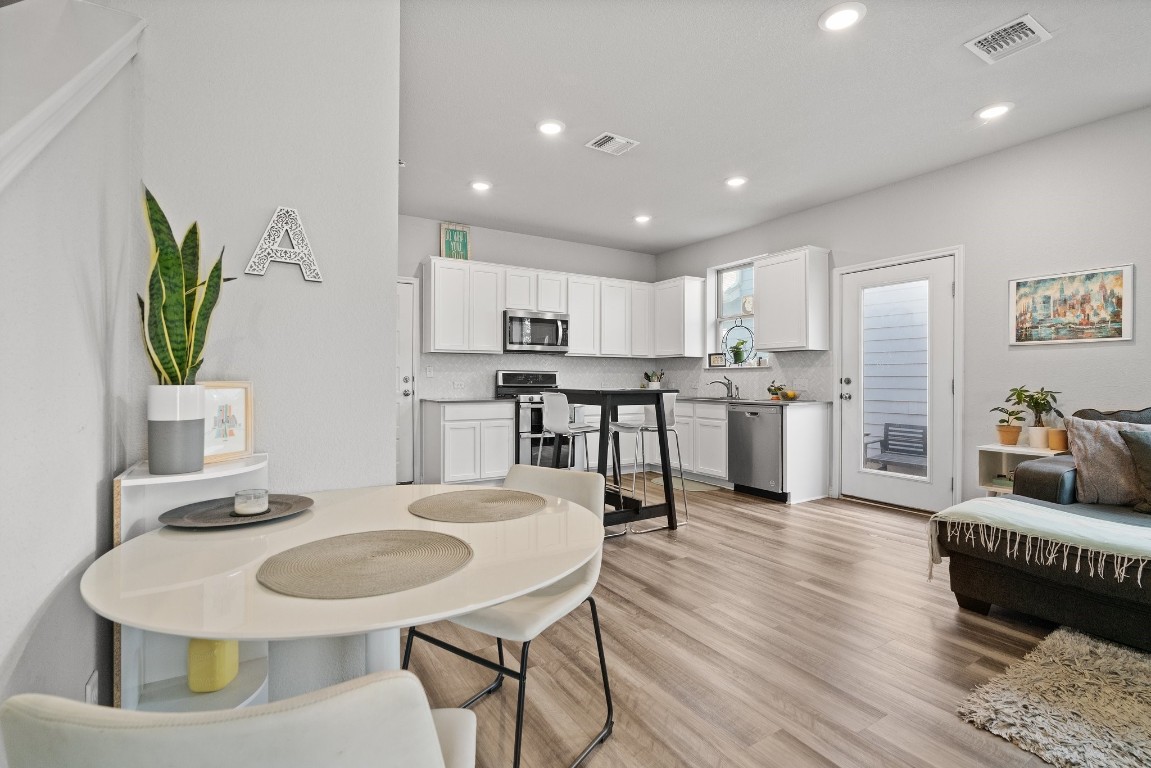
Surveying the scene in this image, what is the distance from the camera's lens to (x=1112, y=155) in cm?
341

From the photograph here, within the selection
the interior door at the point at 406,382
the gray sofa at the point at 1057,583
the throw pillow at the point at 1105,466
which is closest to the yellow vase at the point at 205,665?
the gray sofa at the point at 1057,583

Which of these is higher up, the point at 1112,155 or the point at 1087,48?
the point at 1087,48

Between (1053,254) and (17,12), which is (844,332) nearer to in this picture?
(1053,254)

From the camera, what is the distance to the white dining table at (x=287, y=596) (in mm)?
766

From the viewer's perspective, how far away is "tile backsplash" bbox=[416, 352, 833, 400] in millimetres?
5285

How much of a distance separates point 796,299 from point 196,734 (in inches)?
208

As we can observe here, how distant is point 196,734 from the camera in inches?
19.9

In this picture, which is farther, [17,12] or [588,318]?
[588,318]

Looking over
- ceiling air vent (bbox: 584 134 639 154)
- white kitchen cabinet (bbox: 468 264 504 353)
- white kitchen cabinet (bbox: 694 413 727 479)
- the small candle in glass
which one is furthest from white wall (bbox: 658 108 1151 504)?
the small candle in glass

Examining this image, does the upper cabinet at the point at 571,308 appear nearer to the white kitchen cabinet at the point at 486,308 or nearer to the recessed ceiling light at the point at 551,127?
the white kitchen cabinet at the point at 486,308

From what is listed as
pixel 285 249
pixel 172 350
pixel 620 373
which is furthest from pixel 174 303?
pixel 620 373

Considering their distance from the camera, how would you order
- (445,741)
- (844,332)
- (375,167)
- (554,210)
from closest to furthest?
1. (445,741)
2. (375,167)
3. (844,332)
4. (554,210)

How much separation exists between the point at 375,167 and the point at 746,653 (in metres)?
2.27

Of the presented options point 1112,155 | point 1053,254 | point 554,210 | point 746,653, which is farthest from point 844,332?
point 746,653
